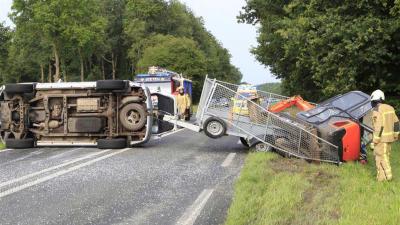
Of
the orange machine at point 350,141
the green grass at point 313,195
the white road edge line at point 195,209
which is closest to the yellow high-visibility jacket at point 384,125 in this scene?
the green grass at point 313,195

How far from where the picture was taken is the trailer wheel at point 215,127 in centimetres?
1263

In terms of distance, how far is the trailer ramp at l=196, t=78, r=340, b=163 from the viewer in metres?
10.6

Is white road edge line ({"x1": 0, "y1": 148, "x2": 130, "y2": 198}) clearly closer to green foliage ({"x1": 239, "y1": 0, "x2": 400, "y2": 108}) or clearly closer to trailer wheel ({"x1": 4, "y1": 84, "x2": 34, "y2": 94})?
trailer wheel ({"x1": 4, "y1": 84, "x2": 34, "y2": 94})

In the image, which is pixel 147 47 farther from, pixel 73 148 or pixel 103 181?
pixel 103 181

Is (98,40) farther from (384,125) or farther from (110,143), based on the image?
(384,125)

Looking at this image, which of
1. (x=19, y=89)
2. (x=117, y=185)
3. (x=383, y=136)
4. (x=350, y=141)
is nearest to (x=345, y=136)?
(x=350, y=141)

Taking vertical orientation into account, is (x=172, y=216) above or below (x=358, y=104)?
below

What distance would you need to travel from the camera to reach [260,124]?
12.0 m

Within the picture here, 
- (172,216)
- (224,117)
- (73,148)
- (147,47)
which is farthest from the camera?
(147,47)

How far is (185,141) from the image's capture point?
15672 millimetres

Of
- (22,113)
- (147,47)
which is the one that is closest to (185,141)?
(22,113)

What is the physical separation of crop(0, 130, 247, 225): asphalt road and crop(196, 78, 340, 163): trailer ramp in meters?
0.75

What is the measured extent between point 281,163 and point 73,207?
15.9ft

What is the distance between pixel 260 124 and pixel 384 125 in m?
3.82
